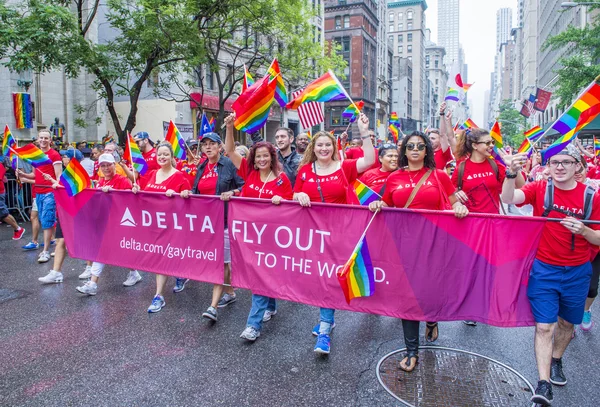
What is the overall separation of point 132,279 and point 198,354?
2848 millimetres

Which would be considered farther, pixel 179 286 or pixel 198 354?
pixel 179 286

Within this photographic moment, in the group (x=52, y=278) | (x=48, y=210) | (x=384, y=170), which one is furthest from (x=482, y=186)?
(x=48, y=210)

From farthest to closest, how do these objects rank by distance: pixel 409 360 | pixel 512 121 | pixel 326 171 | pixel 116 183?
1. pixel 512 121
2. pixel 116 183
3. pixel 326 171
4. pixel 409 360

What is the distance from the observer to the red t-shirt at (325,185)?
4938 mm

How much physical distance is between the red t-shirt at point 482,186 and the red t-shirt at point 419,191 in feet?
3.54

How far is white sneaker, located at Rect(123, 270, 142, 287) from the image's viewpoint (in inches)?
271

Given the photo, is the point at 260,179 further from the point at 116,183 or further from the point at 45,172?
the point at 45,172

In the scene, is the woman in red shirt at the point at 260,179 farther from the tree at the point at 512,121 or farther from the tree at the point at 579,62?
the tree at the point at 512,121

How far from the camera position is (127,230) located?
594 cm

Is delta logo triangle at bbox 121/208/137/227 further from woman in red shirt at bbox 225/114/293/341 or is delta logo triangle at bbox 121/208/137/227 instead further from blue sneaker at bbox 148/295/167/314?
woman in red shirt at bbox 225/114/293/341

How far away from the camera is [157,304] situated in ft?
18.9

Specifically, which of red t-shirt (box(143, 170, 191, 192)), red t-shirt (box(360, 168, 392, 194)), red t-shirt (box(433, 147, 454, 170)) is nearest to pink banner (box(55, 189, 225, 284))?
red t-shirt (box(143, 170, 191, 192))

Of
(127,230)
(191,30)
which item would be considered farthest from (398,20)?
(127,230)

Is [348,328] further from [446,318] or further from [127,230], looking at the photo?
[127,230]
